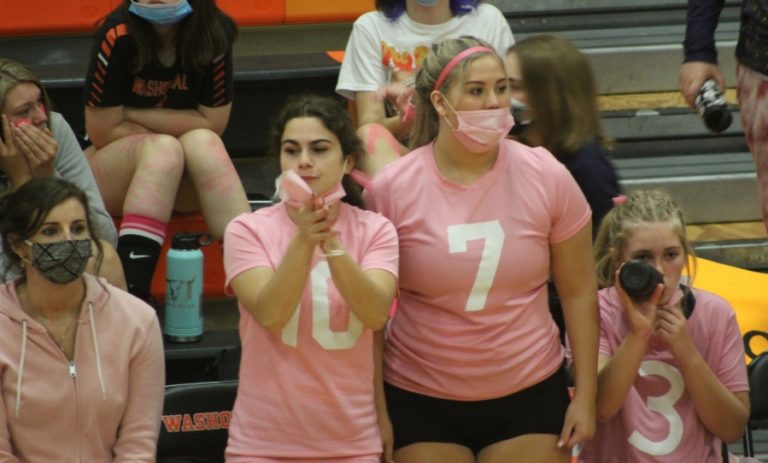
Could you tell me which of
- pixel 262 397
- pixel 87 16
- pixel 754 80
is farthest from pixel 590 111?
pixel 87 16

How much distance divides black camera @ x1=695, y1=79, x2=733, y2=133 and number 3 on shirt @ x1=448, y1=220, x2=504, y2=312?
0.53 meters

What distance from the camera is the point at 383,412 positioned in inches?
128

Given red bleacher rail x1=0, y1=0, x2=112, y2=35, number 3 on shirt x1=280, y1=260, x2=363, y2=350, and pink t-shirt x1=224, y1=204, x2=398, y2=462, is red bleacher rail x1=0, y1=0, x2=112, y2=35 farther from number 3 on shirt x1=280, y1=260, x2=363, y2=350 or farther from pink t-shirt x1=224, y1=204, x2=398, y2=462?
number 3 on shirt x1=280, y1=260, x2=363, y2=350

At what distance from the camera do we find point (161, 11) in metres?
4.35

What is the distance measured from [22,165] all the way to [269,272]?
3.98 feet

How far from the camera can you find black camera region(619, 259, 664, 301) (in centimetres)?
325

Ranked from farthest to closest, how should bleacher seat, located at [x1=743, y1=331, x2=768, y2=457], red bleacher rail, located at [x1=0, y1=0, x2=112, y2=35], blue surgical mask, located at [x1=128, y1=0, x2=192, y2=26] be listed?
red bleacher rail, located at [x1=0, y1=0, x2=112, y2=35] → blue surgical mask, located at [x1=128, y1=0, x2=192, y2=26] → bleacher seat, located at [x1=743, y1=331, x2=768, y2=457]

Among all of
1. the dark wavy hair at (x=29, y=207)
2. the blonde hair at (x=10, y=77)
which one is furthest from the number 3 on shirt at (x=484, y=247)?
the blonde hair at (x=10, y=77)

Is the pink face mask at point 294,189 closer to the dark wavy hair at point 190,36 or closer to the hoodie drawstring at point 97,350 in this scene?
the hoodie drawstring at point 97,350

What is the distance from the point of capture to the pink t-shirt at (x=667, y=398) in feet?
11.2

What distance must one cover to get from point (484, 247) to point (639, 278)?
39 centimetres

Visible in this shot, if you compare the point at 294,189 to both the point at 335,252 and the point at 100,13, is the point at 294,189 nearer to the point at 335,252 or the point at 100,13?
the point at 335,252

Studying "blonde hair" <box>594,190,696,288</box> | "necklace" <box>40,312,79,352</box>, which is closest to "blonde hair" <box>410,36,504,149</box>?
"blonde hair" <box>594,190,696,288</box>

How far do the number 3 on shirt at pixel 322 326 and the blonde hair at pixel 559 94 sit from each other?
89 cm
